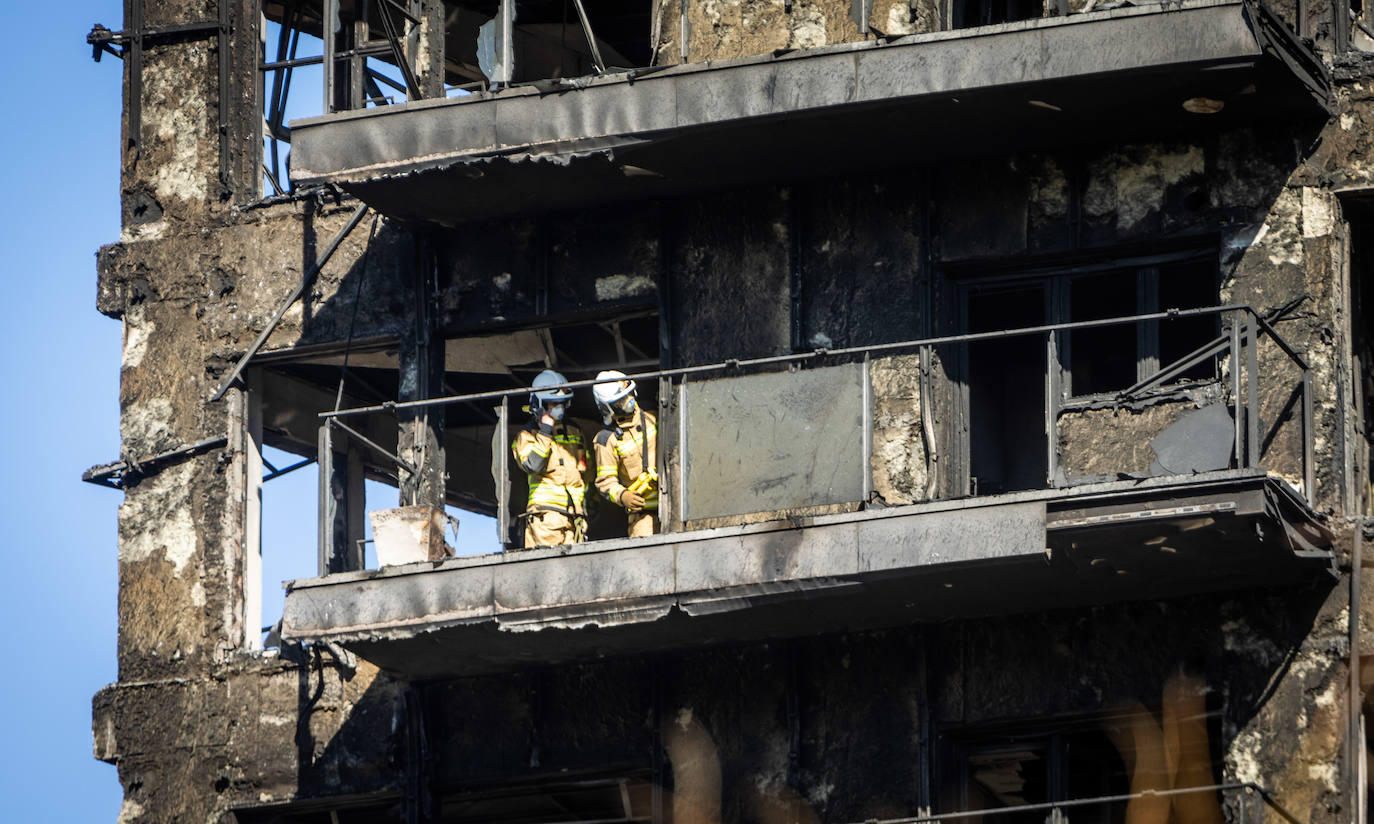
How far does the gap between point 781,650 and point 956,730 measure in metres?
1.32

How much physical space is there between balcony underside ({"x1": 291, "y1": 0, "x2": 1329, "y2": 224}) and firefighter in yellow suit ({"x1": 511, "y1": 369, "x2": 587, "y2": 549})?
59.5 inches

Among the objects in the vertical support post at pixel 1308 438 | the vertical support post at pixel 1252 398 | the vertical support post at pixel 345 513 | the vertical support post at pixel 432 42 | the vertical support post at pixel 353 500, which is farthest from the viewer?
the vertical support post at pixel 353 500

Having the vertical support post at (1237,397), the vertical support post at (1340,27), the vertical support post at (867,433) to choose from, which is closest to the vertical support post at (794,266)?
the vertical support post at (867,433)

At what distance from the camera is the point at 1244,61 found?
18.5 metres

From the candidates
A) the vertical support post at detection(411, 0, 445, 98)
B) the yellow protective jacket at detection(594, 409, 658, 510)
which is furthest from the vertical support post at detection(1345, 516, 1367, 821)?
the vertical support post at detection(411, 0, 445, 98)

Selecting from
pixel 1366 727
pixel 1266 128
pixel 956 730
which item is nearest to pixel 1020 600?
pixel 956 730

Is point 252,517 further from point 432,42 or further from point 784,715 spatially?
point 784,715

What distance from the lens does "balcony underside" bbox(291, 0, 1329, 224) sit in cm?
1873

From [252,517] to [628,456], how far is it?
326 cm

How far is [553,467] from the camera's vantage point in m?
20.6

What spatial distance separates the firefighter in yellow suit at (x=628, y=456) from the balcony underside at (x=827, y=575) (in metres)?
1.02

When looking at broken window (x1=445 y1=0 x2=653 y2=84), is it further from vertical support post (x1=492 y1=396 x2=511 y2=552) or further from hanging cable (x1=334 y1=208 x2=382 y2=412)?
vertical support post (x1=492 y1=396 x2=511 y2=552)

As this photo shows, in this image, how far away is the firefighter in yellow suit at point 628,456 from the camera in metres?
20.3

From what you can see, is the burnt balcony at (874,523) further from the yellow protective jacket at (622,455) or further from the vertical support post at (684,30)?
the vertical support post at (684,30)
